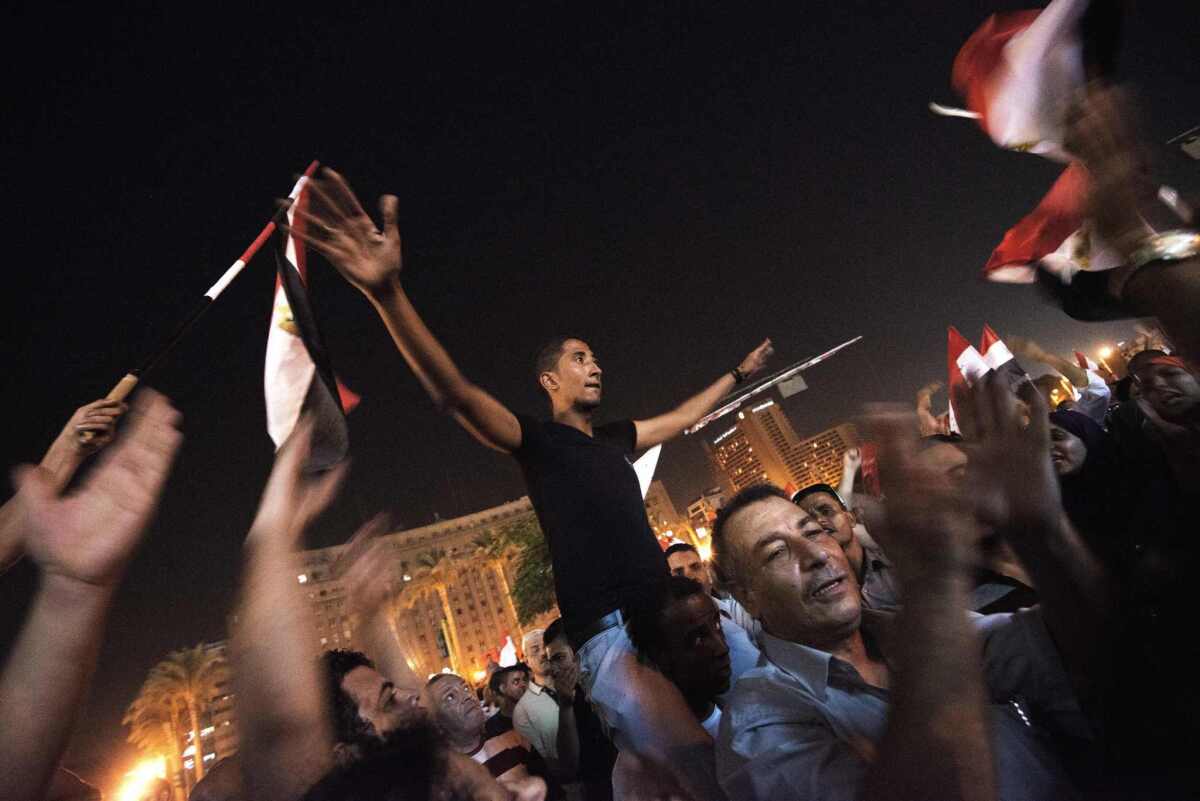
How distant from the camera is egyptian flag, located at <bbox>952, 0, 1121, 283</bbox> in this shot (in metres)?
2.30

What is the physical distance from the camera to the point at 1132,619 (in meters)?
2.45

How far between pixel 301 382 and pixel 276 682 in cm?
231

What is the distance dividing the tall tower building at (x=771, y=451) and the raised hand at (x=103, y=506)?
13995 centimetres

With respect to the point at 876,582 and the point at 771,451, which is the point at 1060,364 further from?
the point at 771,451

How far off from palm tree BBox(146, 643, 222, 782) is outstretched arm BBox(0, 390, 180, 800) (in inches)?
2190

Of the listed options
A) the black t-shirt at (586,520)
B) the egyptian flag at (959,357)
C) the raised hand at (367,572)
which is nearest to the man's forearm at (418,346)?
the black t-shirt at (586,520)

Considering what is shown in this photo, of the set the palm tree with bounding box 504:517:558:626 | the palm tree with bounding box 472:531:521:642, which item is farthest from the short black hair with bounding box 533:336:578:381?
the palm tree with bounding box 472:531:521:642

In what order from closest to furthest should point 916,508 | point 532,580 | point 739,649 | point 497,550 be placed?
1. point 916,508
2. point 739,649
3. point 532,580
4. point 497,550

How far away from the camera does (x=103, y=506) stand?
1715 millimetres

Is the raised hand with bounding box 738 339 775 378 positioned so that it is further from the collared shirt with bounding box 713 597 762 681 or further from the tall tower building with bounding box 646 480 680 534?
the tall tower building with bounding box 646 480 680 534

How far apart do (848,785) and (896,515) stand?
89 centimetres

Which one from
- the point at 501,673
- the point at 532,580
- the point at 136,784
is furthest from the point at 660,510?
the point at 501,673

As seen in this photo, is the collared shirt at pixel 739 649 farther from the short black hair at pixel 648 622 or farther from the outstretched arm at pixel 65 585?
the outstretched arm at pixel 65 585

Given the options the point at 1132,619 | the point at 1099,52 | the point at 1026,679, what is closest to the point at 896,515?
the point at 1026,679
